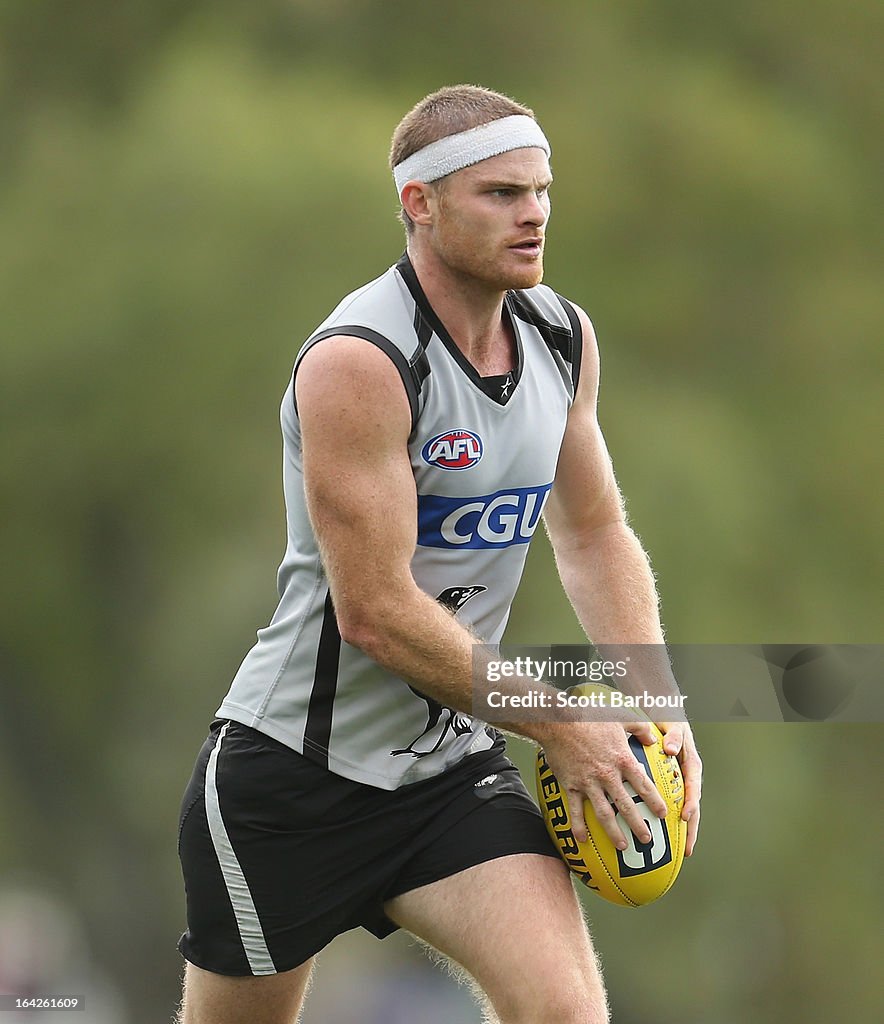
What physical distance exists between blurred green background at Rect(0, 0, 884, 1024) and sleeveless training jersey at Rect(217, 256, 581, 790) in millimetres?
8460

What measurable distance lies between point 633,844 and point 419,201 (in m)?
1.52

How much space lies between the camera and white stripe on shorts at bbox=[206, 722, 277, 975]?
3.83 m

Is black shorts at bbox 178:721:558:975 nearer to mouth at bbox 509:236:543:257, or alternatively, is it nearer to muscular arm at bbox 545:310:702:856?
Result: muscular arm at bbox 545:310:702:856

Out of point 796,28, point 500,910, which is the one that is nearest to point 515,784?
point 500,910

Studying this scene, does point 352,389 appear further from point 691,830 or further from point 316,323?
point 316,323

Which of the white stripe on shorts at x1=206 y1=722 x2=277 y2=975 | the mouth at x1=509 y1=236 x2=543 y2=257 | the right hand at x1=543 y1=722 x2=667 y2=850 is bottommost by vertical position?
the white stripe on shorts at x1=206 y1=722 x2=277 y2=975

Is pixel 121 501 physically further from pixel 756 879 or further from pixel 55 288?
pixel 756 879

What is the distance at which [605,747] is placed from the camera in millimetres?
3498

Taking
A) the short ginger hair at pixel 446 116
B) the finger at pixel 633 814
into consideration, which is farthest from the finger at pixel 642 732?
the short ginger hair at pixel 446 116

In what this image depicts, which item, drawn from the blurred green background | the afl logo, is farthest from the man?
the blurred green background

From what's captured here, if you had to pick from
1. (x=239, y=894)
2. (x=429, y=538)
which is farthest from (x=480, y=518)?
(x=239, y=894)

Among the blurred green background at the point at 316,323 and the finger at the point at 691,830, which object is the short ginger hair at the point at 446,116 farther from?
the blurred green background at the point at 316,323

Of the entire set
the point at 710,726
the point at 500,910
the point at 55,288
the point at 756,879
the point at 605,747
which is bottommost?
the point at 756,879

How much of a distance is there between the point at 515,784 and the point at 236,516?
33.4 feet
